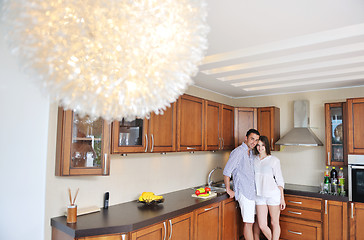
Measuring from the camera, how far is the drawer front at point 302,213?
3.84 meters

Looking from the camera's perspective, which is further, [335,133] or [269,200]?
[335,133]

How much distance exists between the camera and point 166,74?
0.81 m

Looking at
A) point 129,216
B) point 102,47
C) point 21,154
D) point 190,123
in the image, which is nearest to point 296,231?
point 190,123

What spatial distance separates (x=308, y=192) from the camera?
3.90m

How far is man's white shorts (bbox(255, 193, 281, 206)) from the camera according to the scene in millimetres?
3693

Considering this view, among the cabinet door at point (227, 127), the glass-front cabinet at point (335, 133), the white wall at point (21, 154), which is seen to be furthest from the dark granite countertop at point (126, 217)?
the glass-front cabinet at point (335, 133)

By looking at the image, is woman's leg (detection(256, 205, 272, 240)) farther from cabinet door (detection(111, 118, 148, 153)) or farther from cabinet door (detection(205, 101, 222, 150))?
cabinet door (detection(111, 118, 148, 153))

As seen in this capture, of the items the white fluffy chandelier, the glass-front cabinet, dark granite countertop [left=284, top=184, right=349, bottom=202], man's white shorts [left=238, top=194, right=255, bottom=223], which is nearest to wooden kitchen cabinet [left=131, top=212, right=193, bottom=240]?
man's white shorts [left=238, top=194, right=255, bottom=223]

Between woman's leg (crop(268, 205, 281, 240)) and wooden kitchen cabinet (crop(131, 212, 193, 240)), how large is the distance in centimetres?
140

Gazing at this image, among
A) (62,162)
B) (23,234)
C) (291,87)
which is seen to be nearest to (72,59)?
(62,162)

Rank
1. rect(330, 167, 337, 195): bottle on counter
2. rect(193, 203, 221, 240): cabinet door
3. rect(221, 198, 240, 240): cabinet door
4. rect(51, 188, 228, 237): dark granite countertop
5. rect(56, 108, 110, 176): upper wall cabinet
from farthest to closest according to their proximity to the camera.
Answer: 1. rect(330, 167, 337, 195): bottle on counter
2. rect(221, 198, 240, 240): cabinet door
3. rect(193, 203, 221, 240): cabinet door
4. rect(56, 108, 110, 176): upper wall cabinet
5. rect(51, 188, 228, 237): dark granite countertop

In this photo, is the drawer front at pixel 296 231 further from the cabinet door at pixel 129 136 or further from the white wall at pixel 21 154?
the white wall at pixel 21 154

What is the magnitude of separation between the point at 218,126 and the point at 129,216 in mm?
2199

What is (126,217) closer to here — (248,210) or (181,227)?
(181,227)
